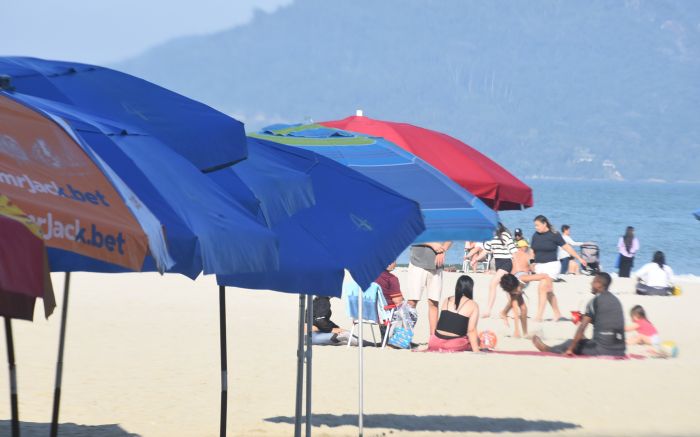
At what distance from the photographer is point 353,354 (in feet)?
43.7

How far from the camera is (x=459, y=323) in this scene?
42.3 feet

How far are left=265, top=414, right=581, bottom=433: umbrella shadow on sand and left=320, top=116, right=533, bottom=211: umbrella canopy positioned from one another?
1.62m

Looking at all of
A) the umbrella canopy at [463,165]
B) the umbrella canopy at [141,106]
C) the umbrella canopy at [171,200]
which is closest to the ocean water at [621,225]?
the umbrella canopy at [463,165]

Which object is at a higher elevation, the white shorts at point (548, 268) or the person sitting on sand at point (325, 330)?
the white shorts at point (548, 268)

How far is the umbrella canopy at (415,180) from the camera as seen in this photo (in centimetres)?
775

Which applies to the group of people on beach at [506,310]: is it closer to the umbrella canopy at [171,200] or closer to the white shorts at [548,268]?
the white shorts at [548,268]

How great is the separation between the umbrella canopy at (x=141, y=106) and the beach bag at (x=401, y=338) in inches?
306

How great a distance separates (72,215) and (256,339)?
10691mm

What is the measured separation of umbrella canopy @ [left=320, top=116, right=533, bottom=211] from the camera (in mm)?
8938

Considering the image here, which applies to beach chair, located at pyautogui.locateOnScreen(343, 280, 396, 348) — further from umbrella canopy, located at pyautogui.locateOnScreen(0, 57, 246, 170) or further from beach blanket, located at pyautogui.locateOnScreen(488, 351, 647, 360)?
umbrella canopy, located at pyautogui.locateOnScreen(0, 57, 246, 170)

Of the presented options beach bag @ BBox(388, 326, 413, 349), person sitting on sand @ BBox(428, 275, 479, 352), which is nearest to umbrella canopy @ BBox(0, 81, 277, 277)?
person sitting on sand @ BBox(428, 275, 479, 352)

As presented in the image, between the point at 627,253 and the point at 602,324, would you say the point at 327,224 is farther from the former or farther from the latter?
the point at 627,253

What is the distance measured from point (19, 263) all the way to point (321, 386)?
25.3ft

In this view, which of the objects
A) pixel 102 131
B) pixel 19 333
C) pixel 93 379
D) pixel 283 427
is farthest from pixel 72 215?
pixel 19 333
